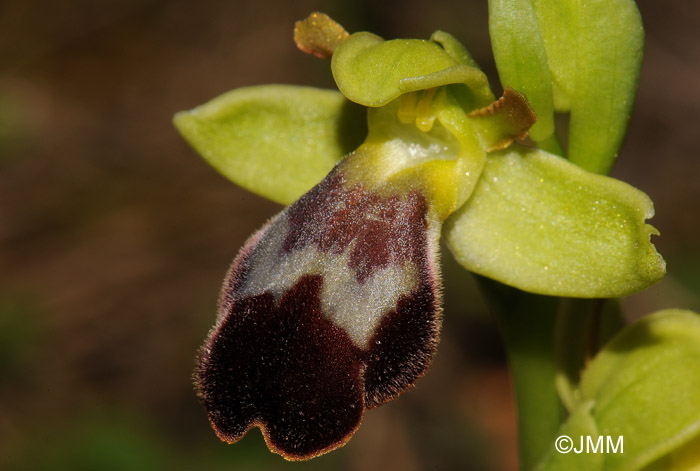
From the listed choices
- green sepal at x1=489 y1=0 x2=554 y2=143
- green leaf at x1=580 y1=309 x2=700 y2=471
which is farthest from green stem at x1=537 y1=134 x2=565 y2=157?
green leaf at x1=580 y1=309 x2=700 y2=471

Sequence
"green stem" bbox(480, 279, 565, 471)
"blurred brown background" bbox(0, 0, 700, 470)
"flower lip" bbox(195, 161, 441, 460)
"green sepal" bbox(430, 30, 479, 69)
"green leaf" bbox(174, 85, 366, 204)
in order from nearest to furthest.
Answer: "flower lip" bbox(195, 161, 441, 460), "green sepal" bbox(430, 30, 479, 69), "green stem" bbox(480, 279, 565, 471), "green leaf" bbox(174, 85, 366, 204), "blurred brown background" bbox(0, 0, 700, 470)

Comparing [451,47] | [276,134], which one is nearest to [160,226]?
[276,134]

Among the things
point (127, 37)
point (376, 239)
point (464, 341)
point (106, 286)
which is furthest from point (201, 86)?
Answer: point (376, 239)

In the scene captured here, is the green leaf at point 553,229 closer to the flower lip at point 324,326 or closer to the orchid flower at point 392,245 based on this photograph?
the orchid flower at point 392,245

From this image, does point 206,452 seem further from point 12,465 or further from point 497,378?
point 497,378

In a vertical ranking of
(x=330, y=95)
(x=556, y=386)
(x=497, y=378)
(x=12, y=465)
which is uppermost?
(x=330, y=95)

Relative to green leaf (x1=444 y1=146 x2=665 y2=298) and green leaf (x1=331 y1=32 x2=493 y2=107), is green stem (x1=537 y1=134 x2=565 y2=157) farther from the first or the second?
green leaf (x1=331 y1=32 x2=493 y2=107)
